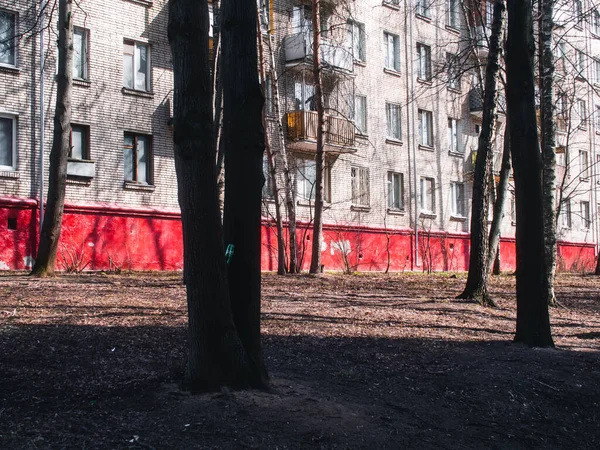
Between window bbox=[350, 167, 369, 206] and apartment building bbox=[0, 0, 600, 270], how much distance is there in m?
0.05

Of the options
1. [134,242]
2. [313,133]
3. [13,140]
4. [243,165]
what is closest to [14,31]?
[13,140]

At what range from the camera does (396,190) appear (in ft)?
98.0

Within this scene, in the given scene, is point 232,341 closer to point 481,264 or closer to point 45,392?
point 45,392

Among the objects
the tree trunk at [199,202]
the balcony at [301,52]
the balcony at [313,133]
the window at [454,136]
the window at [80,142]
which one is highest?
the balcony at [301,52]

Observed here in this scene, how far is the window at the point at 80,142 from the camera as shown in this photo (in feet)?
66.4

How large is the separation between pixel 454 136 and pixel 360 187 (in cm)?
707

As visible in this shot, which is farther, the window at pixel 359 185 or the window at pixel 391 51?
the window at pixel 391 51

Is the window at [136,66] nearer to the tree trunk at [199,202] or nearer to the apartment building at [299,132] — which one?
the apartment building at [299,132]

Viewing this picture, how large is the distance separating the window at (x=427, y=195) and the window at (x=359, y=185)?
12.3 ft

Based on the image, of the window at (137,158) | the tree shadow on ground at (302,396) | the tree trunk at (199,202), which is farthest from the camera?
the window at (137,158)

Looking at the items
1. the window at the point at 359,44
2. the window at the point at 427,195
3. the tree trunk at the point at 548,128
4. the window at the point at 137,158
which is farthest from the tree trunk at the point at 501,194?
the window at the point at 427,195

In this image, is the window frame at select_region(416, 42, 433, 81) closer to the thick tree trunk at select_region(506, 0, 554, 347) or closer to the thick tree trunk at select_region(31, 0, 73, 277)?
the thick tree trunk at select_region(31, 0, 73, 277)

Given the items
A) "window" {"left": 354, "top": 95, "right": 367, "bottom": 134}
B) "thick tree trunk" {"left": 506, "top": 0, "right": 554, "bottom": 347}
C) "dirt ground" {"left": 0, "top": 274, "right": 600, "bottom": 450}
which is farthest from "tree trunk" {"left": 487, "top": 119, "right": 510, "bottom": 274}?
"window" {"left": 354, "top": 95, "right": 367, "bottom": 134}

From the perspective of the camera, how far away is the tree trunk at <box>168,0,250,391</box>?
5.28 m
